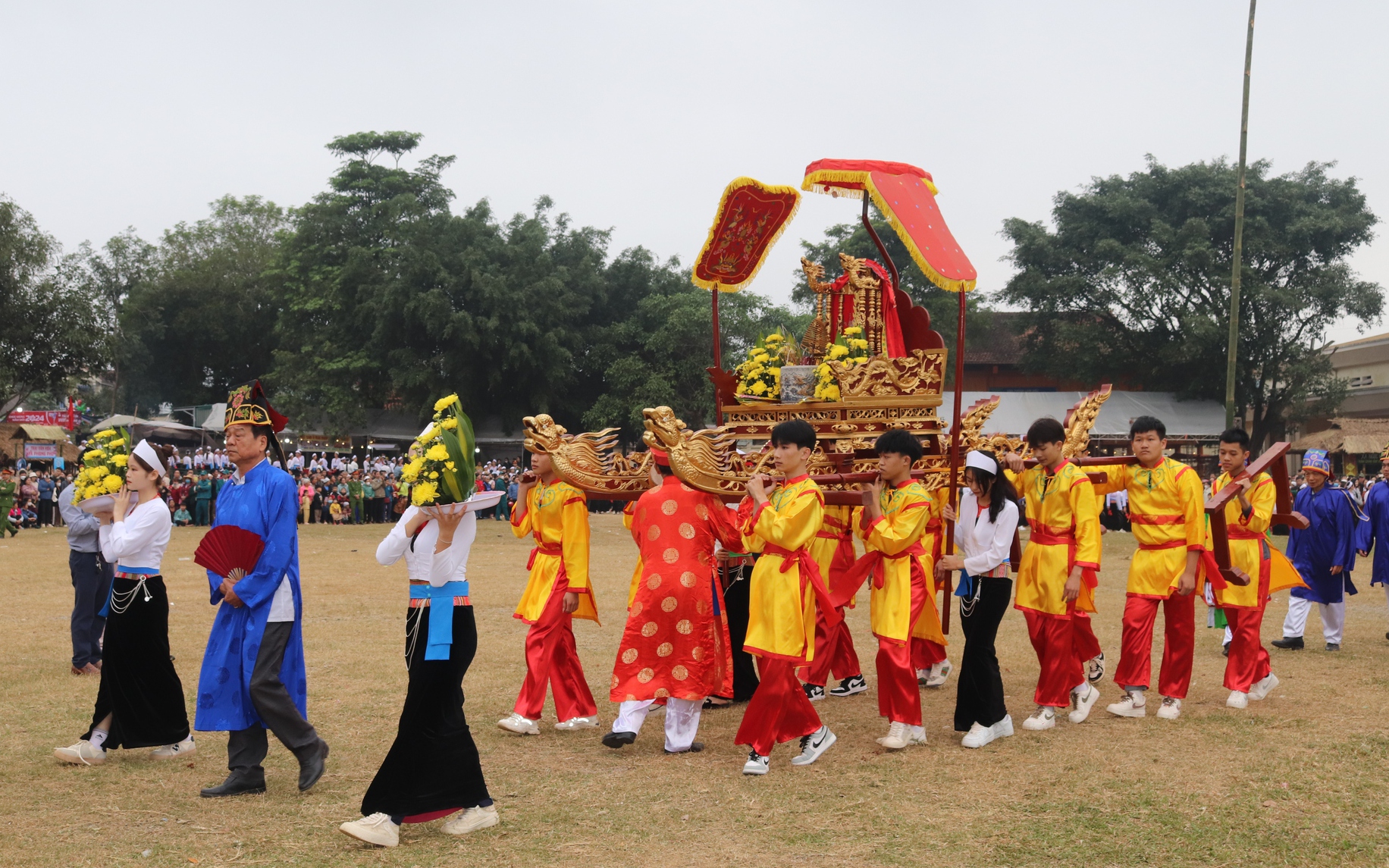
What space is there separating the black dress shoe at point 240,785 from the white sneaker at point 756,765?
7.71ft

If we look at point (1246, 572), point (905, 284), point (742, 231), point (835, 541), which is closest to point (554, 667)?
point (835, 541)

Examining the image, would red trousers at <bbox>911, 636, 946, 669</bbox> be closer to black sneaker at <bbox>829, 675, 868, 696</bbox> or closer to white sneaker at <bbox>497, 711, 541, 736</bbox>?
black sneaker at <bbox>829, 675, 868, 696</bbox>

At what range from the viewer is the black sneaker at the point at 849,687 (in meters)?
7.99

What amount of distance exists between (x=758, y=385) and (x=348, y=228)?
32.4 m

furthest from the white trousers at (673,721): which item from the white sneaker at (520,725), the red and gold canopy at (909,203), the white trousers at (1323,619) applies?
the white trousers at (1323,619)

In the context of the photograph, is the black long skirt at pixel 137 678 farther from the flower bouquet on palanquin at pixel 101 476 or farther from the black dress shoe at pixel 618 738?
the black dress shoe at pixel 618 738

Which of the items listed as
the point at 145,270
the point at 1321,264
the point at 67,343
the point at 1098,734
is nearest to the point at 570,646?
the point at 1098,734

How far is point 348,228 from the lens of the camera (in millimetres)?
37844

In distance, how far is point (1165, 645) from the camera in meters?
7.22

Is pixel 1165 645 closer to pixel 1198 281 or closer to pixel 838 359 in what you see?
pixel 838 359

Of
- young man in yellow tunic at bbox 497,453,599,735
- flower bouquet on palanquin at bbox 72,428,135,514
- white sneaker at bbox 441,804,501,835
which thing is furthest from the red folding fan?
young man in yellow tunic at bbox 497,453,599,735

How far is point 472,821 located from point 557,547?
7.32ft

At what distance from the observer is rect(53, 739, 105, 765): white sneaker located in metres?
5.80

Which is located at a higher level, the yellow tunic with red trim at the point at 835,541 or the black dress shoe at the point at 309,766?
the yellow tunic with red trim at the point at 835,541
